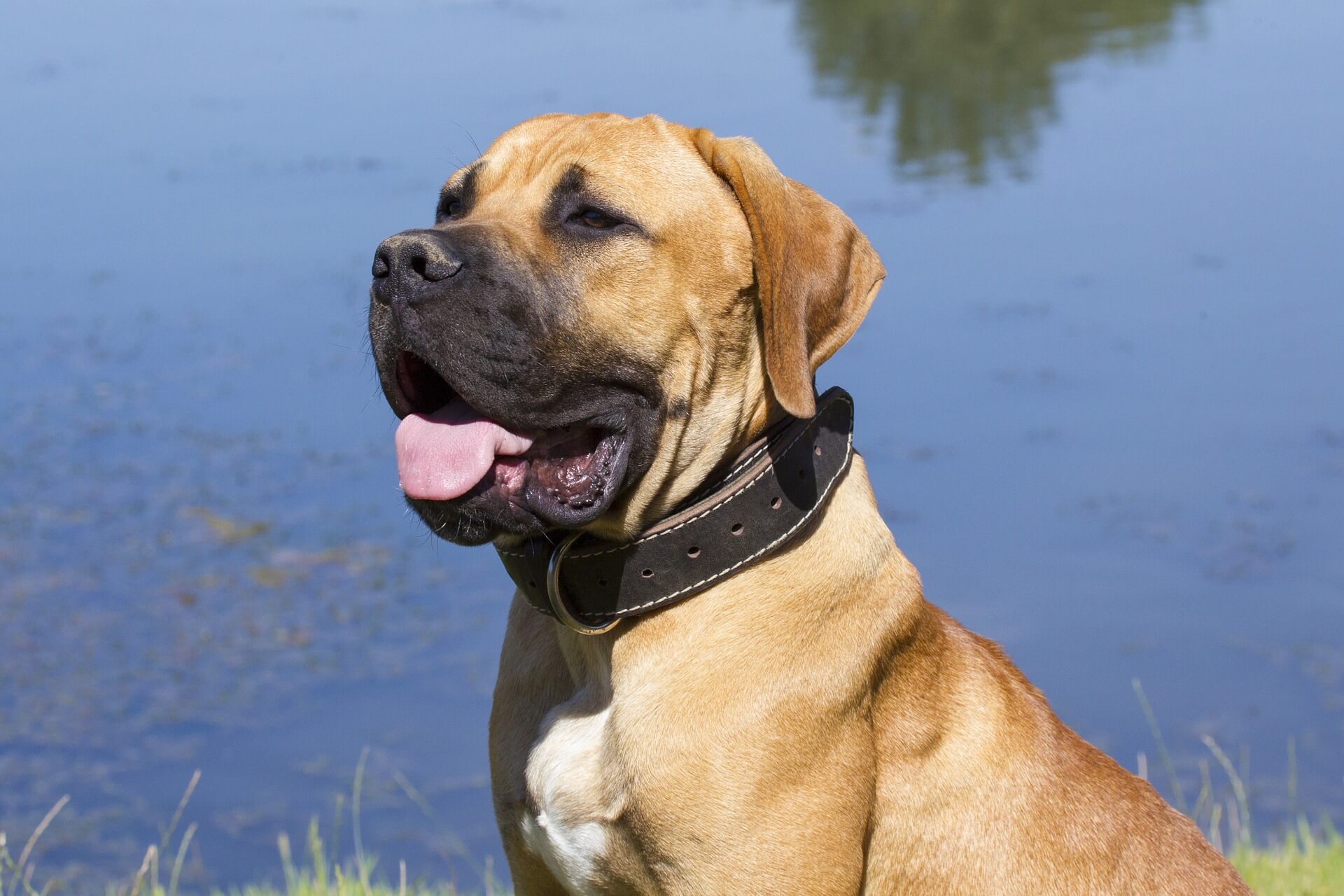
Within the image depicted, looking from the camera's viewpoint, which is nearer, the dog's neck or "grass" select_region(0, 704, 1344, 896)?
the dog's neck

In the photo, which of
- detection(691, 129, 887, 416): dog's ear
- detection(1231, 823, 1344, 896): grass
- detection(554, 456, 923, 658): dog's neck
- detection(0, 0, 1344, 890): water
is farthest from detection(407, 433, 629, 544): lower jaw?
detection(1231, 823, 1344, 896): grass

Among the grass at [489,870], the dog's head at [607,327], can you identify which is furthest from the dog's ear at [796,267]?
the grass at [489,870]

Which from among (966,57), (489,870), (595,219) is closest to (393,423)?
(489,870)

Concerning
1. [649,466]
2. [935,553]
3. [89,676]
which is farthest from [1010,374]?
[649,466]

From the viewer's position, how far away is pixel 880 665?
3186mm

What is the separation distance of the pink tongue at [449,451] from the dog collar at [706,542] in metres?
0.24

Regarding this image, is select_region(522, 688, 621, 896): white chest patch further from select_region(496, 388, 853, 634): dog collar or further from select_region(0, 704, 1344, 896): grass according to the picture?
select_region(0, 704, 1344, 896): grass

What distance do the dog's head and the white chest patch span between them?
43cm

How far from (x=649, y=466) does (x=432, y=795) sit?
487 cm

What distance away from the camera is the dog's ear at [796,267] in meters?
3.08

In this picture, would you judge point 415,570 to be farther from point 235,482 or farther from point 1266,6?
point 1266,6

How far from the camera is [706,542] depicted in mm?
3133

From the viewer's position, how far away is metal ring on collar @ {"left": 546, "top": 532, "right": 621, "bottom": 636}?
3.16 metres

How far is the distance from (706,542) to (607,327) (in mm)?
496
